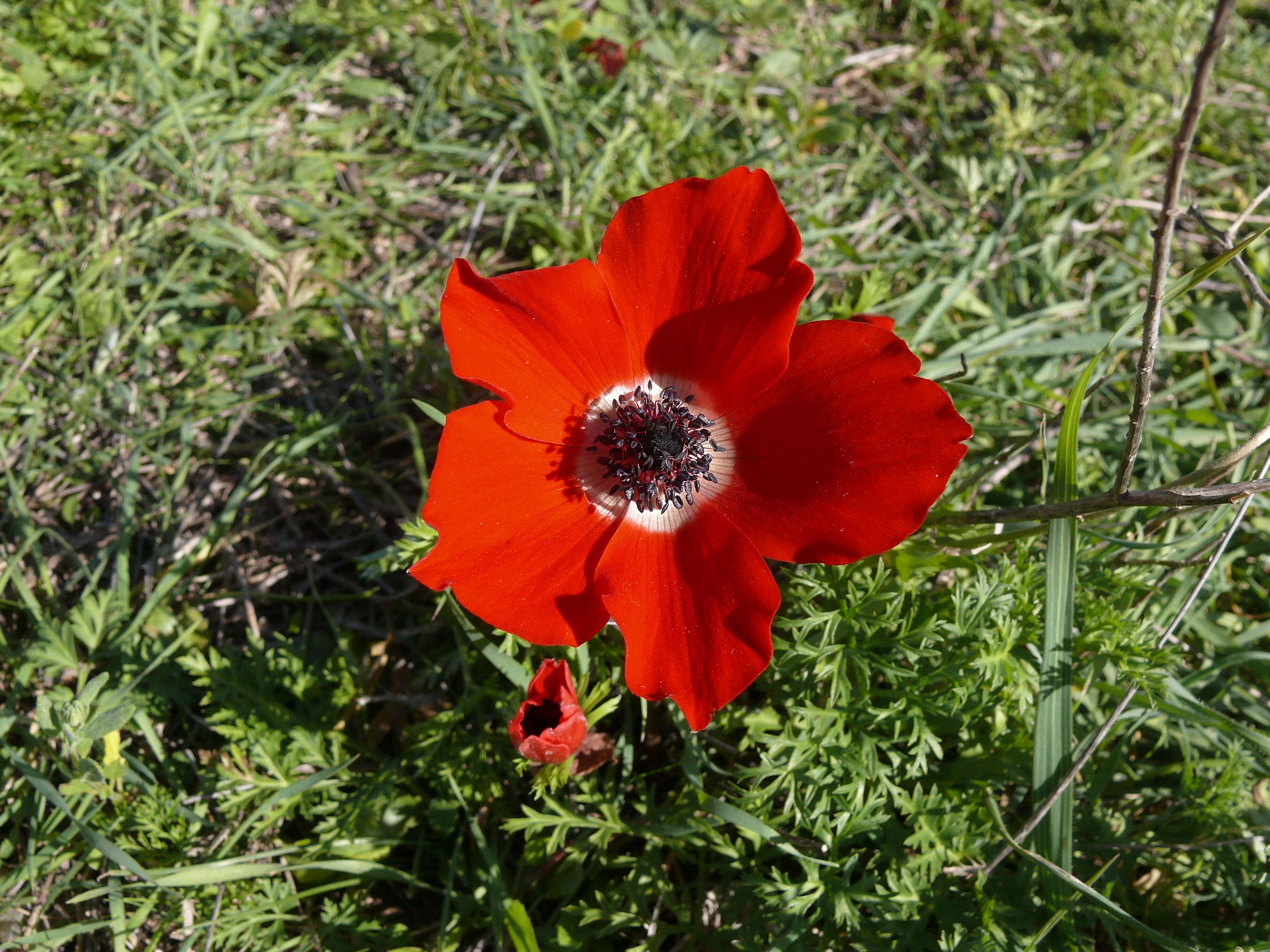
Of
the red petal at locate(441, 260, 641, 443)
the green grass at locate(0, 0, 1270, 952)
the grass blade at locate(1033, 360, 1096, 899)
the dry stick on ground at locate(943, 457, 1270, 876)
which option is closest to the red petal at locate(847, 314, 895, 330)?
the green grass at locate(0, 0, 1270, 952)

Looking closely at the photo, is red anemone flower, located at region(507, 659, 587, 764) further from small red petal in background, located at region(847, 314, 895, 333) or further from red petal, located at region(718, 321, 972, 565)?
small red petal in background, located at region(847, 314, 895, 333)

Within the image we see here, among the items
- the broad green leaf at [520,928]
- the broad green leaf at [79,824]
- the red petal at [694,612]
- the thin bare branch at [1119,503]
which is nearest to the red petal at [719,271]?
the red petal at [694,612]

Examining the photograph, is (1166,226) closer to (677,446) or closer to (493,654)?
(677,446)

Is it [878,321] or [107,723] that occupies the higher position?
[878,321]

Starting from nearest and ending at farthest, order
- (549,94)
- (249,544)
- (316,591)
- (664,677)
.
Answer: (664,677), (316,591), (249,544), (549,94)

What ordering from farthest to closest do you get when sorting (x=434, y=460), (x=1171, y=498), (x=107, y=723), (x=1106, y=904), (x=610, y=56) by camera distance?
(x=610, y=56)
(x=434, y=460)
(x=107, y=723)
(x=1106, y=904)
(x=1171, y=498)

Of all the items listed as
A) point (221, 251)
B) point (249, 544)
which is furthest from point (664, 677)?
point (221, 251)

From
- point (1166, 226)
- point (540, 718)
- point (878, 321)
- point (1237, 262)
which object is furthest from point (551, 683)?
point (1237, 262)

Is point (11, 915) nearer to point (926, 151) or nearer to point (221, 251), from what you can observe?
point (221, 251)
